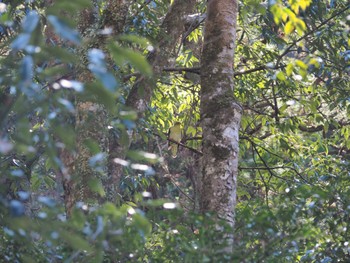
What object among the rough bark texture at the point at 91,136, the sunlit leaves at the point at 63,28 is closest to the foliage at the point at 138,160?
the sunlit leaves at the point at 63,28

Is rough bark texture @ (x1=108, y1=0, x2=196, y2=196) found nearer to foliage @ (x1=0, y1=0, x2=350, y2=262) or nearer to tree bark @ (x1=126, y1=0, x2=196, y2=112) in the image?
tree bark @ (x1=126, y1=0, x2=196, y2=112)

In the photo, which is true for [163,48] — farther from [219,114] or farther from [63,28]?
[63,28]

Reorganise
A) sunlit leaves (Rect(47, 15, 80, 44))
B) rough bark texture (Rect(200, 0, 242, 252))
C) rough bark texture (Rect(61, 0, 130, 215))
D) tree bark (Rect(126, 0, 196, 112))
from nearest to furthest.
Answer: sunlit leaves (Rect(47, 15, 80, 44)) < rough bark texture (Rect(200, 0, 242, 252)) < rough bark texture (Rect(61, 0, 130, 215)) < tree bark (Rect(126, 0, 196, 112))

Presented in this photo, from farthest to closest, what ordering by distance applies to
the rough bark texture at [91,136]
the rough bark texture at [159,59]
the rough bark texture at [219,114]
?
the rough bark texture at [159,59]
the rough bark texture at [91,136]
the rough bark texture at [219,114]

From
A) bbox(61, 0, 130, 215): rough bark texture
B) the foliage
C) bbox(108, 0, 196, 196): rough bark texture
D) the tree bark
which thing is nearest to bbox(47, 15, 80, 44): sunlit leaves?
the foliage

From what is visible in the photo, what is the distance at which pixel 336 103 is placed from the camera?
4.40 metres

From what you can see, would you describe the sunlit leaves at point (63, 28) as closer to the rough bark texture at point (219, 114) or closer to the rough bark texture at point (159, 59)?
the rough bark texture at point (219, 114)

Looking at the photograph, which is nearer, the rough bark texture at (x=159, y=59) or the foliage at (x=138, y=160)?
the foliage at (x=138, y=160)

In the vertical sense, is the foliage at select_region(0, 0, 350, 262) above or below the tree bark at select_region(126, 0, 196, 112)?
below

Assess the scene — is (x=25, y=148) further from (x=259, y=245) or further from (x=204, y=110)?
(x=204, y=110)

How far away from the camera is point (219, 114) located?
9.68 feet

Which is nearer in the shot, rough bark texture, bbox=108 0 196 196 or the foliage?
the foliage

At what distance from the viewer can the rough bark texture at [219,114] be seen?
2725 mm

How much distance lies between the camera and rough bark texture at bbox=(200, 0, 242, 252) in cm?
272
